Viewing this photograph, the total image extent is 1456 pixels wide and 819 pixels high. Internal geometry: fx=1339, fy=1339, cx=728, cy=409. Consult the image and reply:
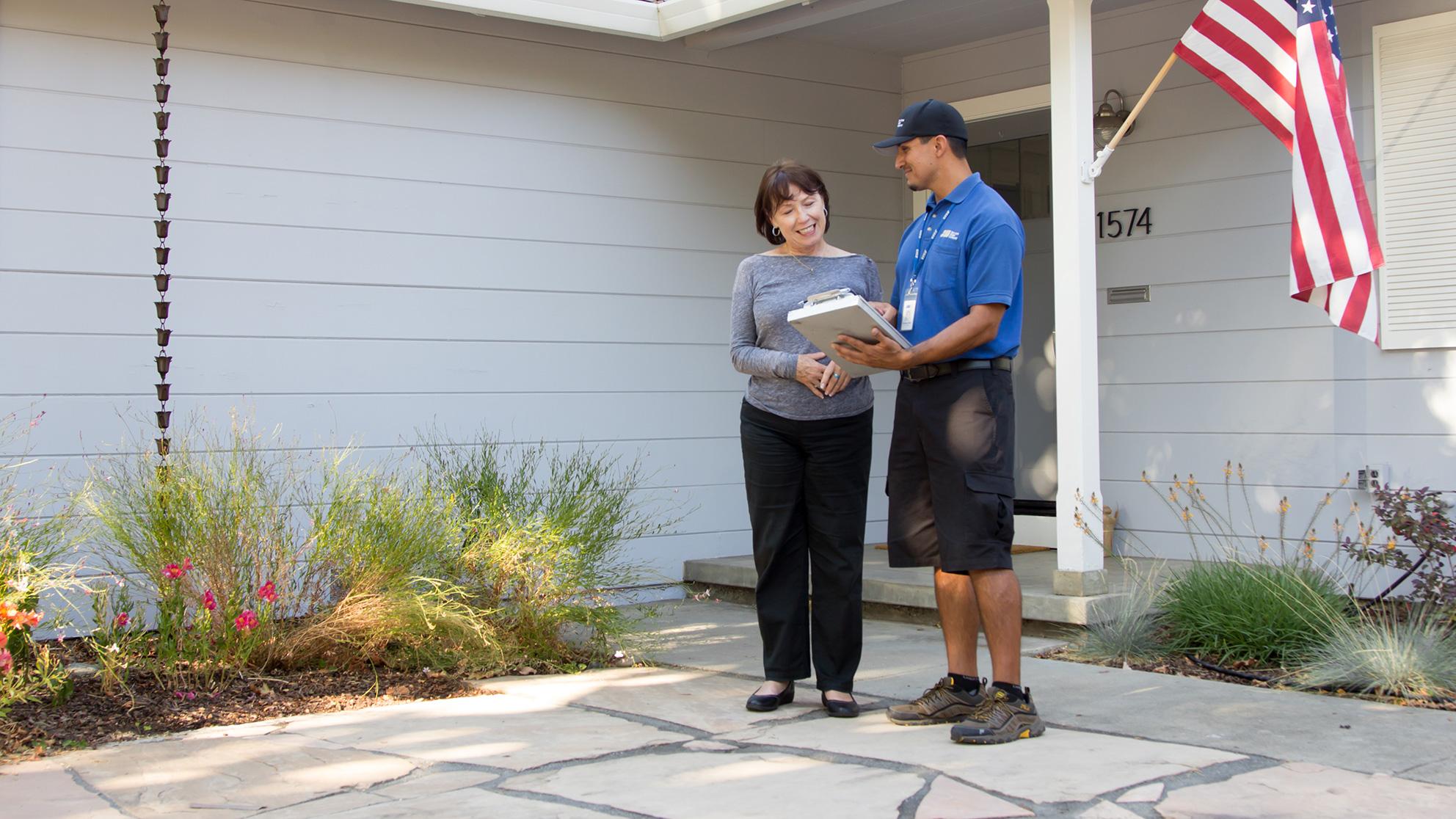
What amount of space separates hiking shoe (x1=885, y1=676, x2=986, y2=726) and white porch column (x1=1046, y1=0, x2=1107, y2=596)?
1.53 meters

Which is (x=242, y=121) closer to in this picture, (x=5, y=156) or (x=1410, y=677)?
(x=5, y=156)

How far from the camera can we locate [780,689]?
13.3 ft

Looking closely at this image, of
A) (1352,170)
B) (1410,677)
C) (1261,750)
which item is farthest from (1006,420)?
(1352,170)

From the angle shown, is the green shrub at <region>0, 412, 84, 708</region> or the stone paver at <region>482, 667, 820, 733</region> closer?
the green shrub at <region>0, 412, 84, 708</region>

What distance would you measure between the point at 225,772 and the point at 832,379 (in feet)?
6.24

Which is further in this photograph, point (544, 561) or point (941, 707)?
point (544, 561)

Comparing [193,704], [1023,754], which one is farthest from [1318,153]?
[193,704]

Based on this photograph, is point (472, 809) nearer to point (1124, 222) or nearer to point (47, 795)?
→ point (47, 795)

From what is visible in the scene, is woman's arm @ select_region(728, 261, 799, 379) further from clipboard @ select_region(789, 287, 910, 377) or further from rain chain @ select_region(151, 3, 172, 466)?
rain chain @ select_region(151, 3, 172, 466)

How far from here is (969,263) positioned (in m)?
3.64

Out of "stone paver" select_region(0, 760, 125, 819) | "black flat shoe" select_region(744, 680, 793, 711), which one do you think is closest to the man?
"black flat shoe" select_region(744, 680, 793, 711)

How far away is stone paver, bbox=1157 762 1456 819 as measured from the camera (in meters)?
2.86

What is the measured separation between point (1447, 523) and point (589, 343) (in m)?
3.78

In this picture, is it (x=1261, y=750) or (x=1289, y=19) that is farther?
(x=1289, y=19)
